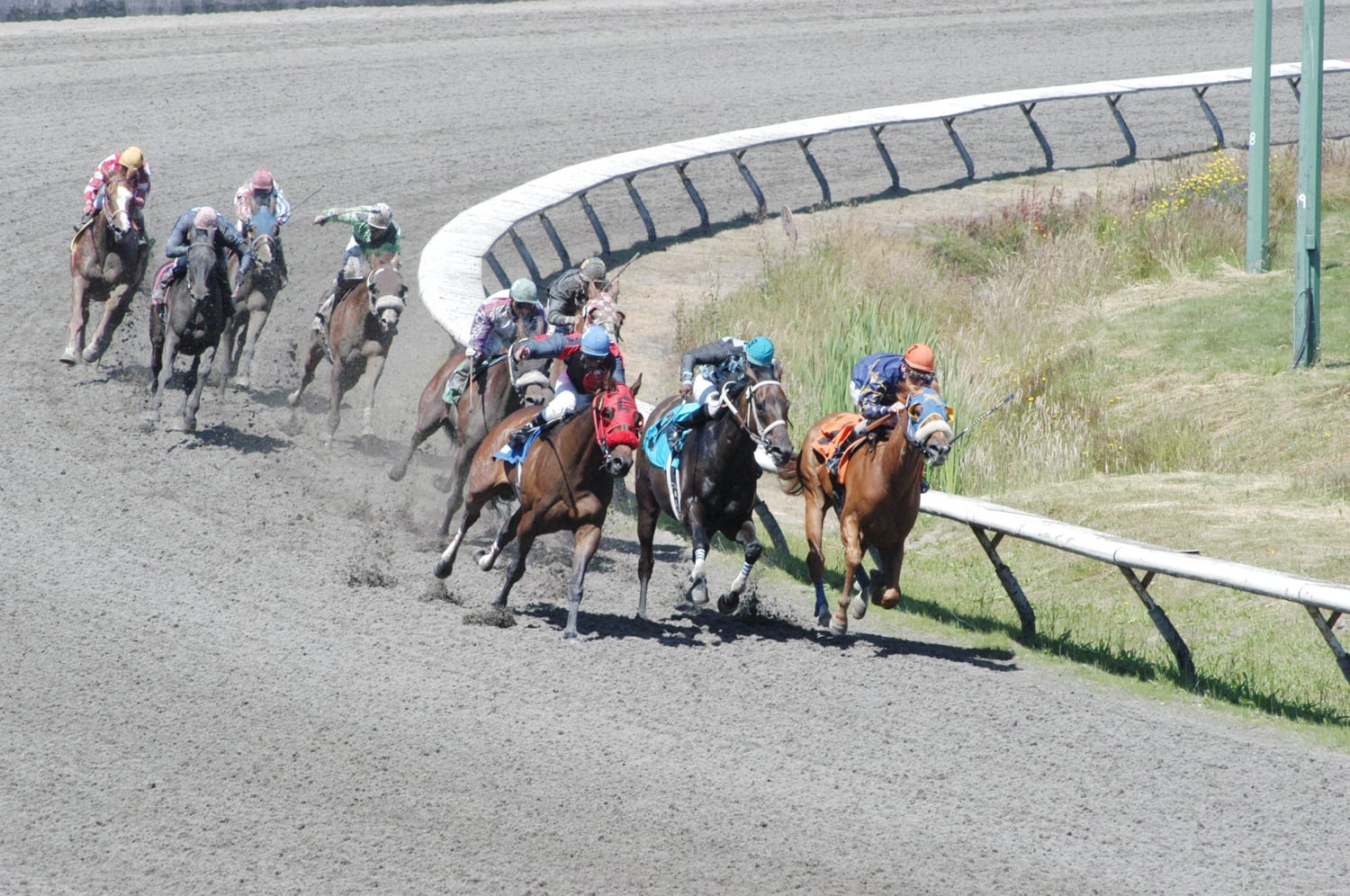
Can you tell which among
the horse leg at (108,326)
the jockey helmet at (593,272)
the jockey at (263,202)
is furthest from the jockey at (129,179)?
the jockey helmet at (593,272)

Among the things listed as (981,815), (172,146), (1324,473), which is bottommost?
(981,815)

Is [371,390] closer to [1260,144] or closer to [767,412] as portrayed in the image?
[767,412]

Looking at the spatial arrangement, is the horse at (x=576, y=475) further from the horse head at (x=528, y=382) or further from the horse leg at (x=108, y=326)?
the horse leg at (x=108, y=326)

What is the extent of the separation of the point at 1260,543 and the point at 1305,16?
6422 millimetres

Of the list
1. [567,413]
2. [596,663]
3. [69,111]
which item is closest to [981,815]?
[596,663]

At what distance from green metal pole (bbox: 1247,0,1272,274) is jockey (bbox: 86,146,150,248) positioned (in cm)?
1078

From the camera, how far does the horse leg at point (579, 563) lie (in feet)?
29.1

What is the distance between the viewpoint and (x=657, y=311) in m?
16.4

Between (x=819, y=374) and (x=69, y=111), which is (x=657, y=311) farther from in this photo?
(x=69, y=111)

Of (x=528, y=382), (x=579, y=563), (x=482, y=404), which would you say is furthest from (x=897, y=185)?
(x=579, y=563)

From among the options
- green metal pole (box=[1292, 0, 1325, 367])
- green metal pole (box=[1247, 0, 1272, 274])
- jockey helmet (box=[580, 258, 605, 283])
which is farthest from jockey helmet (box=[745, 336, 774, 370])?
green metal pole (box=[1247, 0, 1272, 274])

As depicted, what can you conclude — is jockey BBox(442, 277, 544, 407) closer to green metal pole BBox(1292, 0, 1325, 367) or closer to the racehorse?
the racehorse

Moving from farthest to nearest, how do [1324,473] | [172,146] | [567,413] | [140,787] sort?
[172,146]
[1324,473]
[567,413]
[140,787]

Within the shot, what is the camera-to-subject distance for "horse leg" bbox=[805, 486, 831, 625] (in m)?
9.20
